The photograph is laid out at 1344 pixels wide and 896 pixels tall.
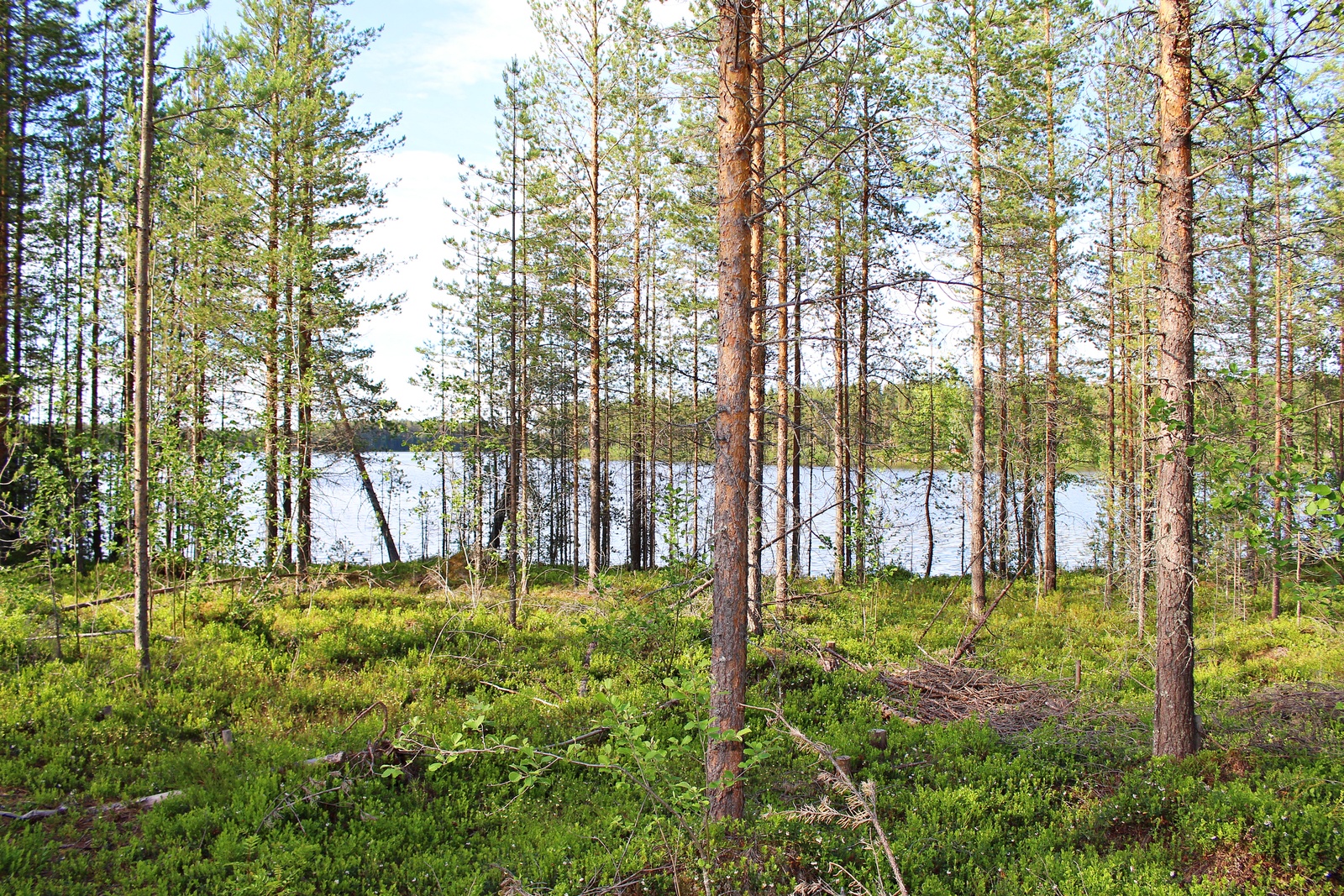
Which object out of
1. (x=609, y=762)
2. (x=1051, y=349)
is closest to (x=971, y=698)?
(x=609, y=762)

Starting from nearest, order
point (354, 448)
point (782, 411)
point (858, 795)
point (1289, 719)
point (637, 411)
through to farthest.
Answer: point (858, 795)
point (1289, 719)
point (782, 411)
point (354, 448)
point (637, 411)

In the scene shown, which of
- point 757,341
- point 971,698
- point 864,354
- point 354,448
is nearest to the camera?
point 757,341

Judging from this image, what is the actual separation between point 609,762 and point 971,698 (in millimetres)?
6512

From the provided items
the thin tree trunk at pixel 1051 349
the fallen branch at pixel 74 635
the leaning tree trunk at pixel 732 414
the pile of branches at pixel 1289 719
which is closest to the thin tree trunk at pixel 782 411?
the pile of branches at pixel 1289 719

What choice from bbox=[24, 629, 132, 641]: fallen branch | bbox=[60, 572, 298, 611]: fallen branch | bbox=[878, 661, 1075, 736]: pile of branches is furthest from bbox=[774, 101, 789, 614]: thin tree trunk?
bbox=[24, 629, 132, 641]: fallen branch

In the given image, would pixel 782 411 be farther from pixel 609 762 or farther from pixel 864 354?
pixel 609 762

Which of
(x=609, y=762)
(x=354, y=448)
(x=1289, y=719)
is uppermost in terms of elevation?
(x=354, y=448)

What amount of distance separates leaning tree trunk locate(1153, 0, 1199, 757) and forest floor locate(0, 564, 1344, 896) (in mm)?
998

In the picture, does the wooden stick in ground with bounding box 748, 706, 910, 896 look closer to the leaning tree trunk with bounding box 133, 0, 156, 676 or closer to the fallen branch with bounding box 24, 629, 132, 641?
the leaning tree trunk with bounding box 133, 0, 156, 676

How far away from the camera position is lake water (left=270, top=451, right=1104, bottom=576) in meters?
10.2

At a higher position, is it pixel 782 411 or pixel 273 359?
pixel 273 359

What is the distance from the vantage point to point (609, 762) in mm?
4656

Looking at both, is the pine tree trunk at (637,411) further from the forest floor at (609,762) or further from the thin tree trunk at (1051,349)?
the thin tree trunk at (1051,349)

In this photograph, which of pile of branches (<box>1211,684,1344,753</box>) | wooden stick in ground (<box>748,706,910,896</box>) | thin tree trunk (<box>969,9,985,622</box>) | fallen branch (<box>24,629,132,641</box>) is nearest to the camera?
wooden stick in ground (<box>748,706,910,896</box>)
